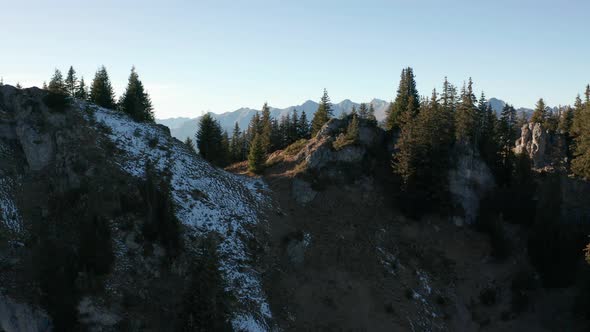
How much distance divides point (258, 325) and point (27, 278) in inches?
705

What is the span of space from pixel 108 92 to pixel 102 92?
928mm

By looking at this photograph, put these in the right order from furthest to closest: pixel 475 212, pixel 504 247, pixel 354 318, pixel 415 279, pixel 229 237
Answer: pixel 475 212, pixel 504 247, pixel 415 279, pixel 229 237, pixel 354 318

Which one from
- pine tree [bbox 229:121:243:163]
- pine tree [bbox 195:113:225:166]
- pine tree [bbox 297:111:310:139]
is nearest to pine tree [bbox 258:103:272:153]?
pine tree [bbox 297:111:310:139]

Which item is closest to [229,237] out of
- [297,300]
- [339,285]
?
[297,300]

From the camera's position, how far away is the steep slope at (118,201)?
1228 inches

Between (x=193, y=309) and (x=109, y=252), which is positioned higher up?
(x=109, y=252)

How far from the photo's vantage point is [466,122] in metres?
53.7

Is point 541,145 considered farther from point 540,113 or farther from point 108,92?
point 108,92

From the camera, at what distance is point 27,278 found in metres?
30.8

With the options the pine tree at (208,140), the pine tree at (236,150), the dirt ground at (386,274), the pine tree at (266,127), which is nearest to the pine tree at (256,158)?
the dirt ground at (386,274)

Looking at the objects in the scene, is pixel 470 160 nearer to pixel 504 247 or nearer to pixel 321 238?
pixel 504 247

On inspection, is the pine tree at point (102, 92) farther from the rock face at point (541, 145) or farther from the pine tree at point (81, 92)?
the rock face at point (541, 145)

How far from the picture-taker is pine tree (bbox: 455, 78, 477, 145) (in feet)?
173

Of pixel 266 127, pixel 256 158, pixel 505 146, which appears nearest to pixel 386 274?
pixel 256 158
